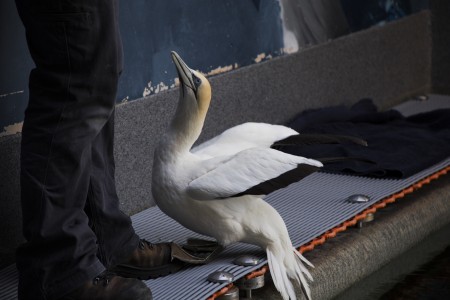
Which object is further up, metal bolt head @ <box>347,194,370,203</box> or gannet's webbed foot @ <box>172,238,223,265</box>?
gannet's webbed foot @ <box>172,238,223,265</box>

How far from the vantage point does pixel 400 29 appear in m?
3.17

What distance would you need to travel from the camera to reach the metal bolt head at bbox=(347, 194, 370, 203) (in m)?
2.10

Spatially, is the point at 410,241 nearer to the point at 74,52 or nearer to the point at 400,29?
the point at 74,52

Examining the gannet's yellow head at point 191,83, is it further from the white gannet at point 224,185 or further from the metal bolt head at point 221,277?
the metal bolt head at point 221,277

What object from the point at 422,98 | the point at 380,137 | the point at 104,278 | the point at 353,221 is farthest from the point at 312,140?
the point at 422,98

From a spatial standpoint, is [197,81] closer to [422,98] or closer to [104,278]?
[104,278]

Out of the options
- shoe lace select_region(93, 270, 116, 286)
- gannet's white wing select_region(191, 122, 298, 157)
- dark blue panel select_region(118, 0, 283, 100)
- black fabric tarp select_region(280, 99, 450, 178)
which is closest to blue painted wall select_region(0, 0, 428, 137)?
dark blue panel select_region(118, 0, 283, 100)

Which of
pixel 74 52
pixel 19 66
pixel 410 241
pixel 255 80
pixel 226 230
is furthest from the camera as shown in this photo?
pixel 255 80

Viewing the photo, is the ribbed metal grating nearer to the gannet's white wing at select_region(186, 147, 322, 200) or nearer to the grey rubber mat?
the grey rubber mat

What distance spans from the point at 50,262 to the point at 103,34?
390mm

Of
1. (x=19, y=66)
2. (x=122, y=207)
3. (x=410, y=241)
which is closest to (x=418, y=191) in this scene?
(x=410, y=241)

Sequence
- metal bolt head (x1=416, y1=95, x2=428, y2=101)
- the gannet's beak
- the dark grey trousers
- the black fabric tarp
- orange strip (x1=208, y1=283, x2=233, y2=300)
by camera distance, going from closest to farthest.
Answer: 1. the dark grey trousers
2. orange strip (x1=208, y1=283, x2=233, y2=300)
3. the gannet's beak
4. the black fabric tarp
5. metal bolt head (x1=416, y1=95, x2=428, y2=101)

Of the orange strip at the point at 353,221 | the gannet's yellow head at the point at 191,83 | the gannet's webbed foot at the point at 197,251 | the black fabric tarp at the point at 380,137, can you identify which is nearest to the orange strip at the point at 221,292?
the orange strip at the point at 353,221

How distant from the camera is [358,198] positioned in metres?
2.10
